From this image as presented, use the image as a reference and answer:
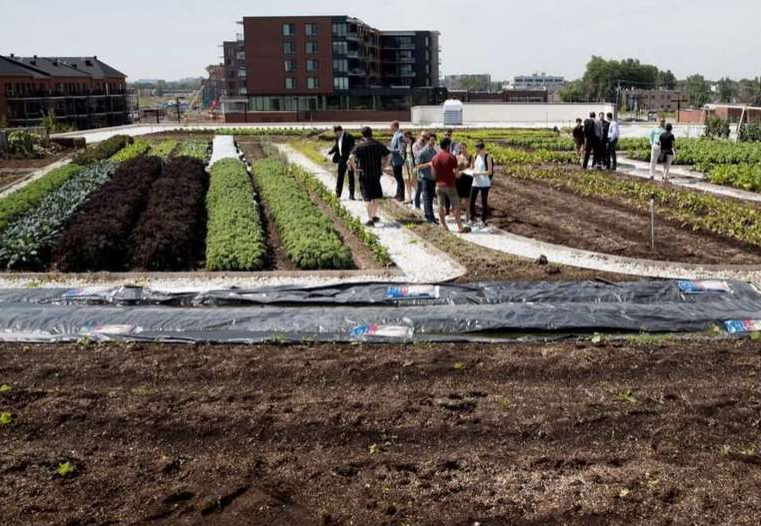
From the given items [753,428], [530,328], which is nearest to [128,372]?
[530,328]

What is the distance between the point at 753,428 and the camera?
6.86 metres

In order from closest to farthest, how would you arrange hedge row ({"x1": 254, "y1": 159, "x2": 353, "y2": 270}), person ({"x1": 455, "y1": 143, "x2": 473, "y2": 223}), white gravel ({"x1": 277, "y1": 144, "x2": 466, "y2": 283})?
white gravel ({"x1": 277, "y1": 144, "x2": 466, "y2": 283}), hedge row ({"x1": 254, "y1": 159, "x2": 353, "y2": 270}), person ({"x1": 455, "y1": 143, "x2": 473, "y2": 223})

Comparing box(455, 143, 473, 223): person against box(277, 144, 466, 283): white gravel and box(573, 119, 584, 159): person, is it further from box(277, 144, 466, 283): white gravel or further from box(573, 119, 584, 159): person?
box(573, 119, 584, 159): person

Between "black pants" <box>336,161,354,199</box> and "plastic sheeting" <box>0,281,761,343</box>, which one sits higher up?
"black pants" <box>336,161,354,199</box>

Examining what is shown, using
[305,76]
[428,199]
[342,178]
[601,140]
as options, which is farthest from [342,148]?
[305,76]

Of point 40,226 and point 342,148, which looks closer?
point 40,226

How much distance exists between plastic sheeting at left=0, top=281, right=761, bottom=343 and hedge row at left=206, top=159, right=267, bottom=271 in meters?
1.68

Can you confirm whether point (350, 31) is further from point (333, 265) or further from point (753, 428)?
point (753, 428)

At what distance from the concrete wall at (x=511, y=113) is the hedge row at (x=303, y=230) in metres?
50.2

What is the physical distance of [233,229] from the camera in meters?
14.4

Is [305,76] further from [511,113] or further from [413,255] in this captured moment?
[413,255]

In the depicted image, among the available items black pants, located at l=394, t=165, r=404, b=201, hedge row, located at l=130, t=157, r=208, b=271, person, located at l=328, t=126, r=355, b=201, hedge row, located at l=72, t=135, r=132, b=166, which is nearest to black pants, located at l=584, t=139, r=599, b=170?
black pants, located at l=394, t=165, r=404, b=201

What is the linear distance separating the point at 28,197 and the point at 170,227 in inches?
275

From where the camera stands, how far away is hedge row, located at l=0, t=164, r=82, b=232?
16.8 metres
